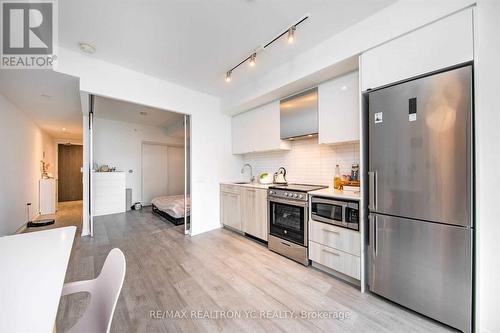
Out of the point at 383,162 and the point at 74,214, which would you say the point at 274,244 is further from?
the point at 74,214

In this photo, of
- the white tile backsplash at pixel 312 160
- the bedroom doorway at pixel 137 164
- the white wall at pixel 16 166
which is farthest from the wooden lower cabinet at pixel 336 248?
the white wall at pixel 16 166

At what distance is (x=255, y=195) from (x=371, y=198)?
1.71 metres

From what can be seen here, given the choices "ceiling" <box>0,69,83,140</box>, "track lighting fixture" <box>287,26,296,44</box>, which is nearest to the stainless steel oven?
"track lighting fixture" <box>287,26,296,44</box>

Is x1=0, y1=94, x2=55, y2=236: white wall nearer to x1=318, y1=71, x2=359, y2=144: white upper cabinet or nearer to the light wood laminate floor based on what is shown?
the light wood laminate floor

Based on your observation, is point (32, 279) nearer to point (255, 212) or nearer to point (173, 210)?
point (255, 212)

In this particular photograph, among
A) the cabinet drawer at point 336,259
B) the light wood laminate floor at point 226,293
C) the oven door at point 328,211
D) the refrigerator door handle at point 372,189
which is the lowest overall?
the light wood laminate floor at point 226,293

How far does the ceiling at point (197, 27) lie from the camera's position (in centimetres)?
171

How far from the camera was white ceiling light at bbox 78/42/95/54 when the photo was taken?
2189 mm

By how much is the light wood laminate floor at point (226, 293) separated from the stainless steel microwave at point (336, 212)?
2.12 ft

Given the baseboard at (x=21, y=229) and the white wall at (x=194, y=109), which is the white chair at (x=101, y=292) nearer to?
the white wall at (x=194, y=109)

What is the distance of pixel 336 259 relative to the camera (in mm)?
2109

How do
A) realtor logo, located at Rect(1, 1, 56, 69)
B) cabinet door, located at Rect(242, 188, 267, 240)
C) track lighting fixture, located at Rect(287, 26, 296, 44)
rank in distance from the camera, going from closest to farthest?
realtor logo, located at Rect(1, 1, 56, 69) < track lighting fixture, located at Rect(287, 26, 296, 44) < cabinet door, located at Rect(242, 188, 267, 240)

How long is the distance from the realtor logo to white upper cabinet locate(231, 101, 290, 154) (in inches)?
105

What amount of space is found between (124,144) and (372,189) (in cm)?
636
